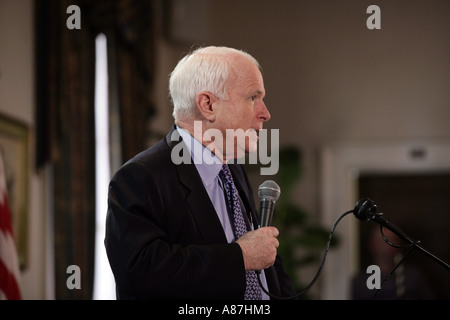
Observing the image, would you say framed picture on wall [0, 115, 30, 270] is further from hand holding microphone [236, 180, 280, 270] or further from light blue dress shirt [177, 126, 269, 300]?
hand holding microphone [236, 180, 280, 270]

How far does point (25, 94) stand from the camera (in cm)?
365

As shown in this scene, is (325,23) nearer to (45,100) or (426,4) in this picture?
(426,4)

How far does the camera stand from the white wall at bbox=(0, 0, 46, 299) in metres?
3.43

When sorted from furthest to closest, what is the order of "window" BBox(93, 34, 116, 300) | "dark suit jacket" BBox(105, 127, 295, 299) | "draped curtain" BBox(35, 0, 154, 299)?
1. "window" BBox(93, 34, 116, 300)
2. "draped curtain" BBox(35, 0, 154, 299)
3. "dark suit jacket" BBox(105, 127, 295, 299)

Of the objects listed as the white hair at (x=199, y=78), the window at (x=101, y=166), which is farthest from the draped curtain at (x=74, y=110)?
the white hair at (x=199, y=78)

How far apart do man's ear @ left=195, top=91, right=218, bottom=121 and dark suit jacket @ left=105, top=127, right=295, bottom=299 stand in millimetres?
145

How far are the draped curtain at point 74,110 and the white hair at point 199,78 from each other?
2200mm

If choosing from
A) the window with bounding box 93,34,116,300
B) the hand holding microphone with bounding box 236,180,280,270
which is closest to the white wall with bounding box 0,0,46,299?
the window with bounding box 93,34,116,300

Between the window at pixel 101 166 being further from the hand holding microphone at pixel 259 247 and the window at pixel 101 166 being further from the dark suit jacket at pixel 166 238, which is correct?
the hand holding microphone at pixel 259 247

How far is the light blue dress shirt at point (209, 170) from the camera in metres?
1.66

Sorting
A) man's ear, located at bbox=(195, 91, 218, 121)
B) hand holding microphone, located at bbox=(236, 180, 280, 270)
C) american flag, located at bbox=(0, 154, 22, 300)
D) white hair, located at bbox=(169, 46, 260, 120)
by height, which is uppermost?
white hair, located at bbox=(169, 46, 260, 120)

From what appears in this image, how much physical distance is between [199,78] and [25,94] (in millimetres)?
2255

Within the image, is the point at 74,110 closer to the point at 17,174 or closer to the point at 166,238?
the point at 17,174
